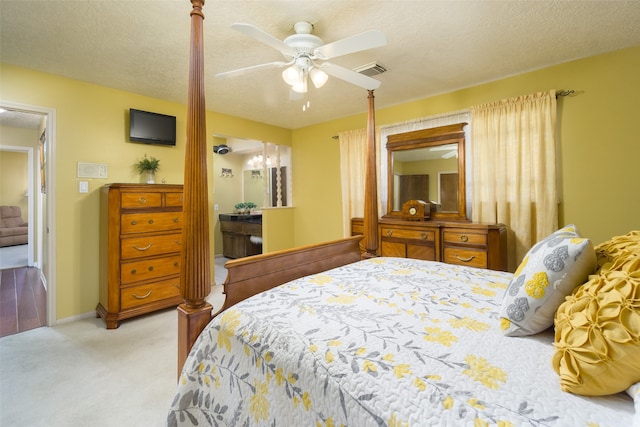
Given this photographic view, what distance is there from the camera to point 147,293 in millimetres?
2955

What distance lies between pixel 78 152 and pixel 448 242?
3.99 meters

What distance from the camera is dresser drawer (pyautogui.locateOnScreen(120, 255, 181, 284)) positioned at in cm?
283

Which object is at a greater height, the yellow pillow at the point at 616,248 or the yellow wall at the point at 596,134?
the yellow wall at the point at 596,134

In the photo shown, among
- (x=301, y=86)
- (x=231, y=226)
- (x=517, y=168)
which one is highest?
(x=301, y=86)

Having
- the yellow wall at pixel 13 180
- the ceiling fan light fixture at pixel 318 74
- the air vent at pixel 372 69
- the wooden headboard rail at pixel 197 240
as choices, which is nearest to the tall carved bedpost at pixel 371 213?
the ceiling fan light fixture at pixel 318 74

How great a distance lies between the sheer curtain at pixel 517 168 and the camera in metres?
2.71

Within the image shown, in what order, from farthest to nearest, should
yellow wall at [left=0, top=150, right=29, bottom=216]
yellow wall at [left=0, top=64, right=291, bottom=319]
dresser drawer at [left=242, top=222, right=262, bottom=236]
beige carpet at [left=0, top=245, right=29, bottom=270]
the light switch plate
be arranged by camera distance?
yellow wall at [left=0, top=150, right=29, bottom=216], dresser drawer at [left=242, top=222, right=262, bottom=236], beige carpet at [left=0, top=245, right=29, bottom=270], the light switch plate, yellow wall at [left=0, top=64, right=291, bottom=319]

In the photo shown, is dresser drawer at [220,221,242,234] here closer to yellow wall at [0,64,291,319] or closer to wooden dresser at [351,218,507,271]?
yellow wall at [0,64,291,319]

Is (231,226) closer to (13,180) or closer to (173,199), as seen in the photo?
(173,199)

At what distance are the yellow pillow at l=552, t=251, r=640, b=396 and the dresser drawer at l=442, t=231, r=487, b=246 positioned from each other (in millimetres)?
2123

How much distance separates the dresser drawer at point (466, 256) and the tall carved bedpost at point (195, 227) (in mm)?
2546

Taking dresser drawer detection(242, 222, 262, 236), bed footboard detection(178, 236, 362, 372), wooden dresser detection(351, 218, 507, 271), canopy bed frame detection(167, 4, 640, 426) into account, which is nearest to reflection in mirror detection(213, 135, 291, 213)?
dresser drawer detection(242, 222, 262, 236)

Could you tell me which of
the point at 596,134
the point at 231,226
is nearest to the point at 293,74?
the point at 596,134

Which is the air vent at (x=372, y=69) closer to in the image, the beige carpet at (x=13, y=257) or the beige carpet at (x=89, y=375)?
the beige carpet at (x=89, y=375)
